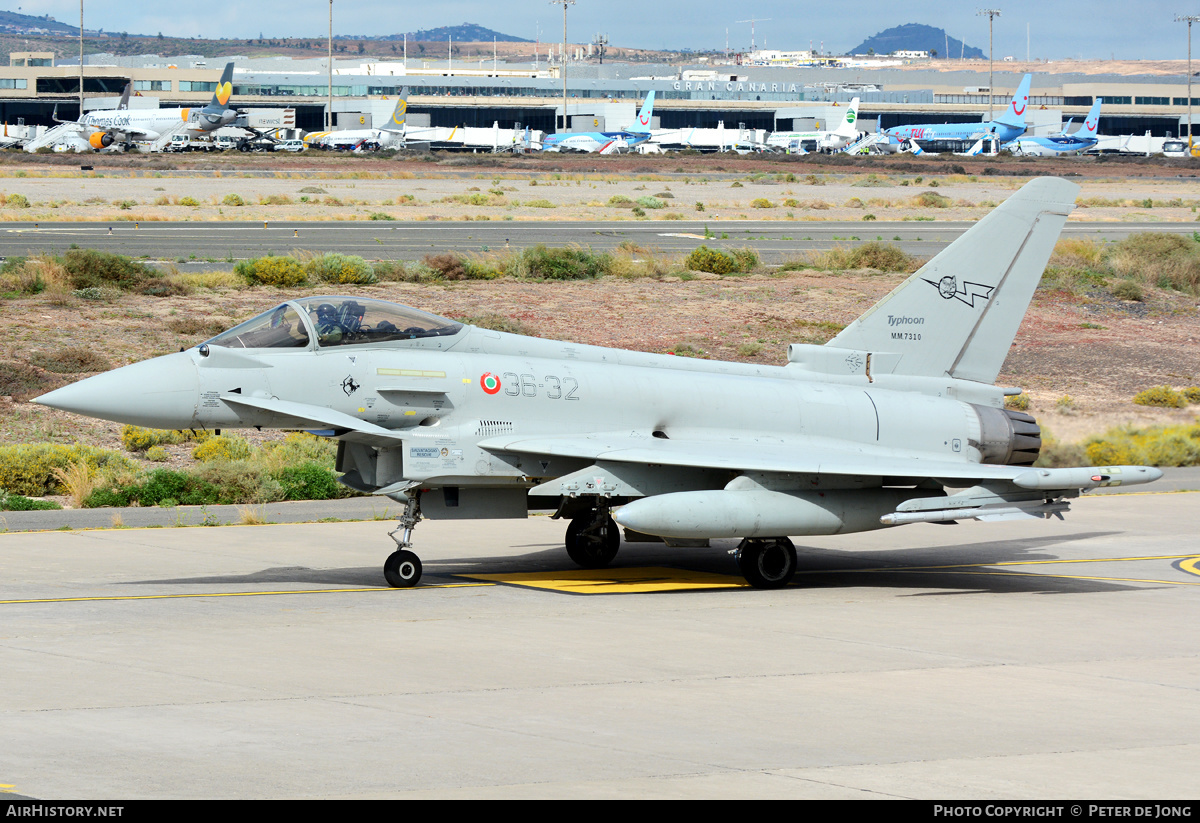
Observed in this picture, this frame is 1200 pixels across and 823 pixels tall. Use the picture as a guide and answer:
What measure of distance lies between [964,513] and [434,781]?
895cm

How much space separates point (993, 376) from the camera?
60.7ft

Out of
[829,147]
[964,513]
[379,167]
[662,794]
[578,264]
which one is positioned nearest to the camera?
[662,794]

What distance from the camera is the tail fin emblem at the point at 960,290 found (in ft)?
59.7

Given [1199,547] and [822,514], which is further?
[1199,547]

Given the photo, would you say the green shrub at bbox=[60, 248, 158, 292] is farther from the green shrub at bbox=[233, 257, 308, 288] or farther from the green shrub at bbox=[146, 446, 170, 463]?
the green shrub at bbox=[146, 446, 170, 463]

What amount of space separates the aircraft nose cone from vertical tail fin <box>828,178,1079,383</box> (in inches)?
323

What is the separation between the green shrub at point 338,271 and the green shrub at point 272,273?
0.52 m

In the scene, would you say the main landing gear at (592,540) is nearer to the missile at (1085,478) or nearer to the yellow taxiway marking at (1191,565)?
the missile at (1085,478)

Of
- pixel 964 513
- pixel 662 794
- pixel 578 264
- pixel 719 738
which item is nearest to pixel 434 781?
pixel 662 794

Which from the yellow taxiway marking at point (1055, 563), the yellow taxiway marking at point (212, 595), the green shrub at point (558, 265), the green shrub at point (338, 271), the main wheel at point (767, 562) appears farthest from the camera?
the green shrub at point (558, 265)

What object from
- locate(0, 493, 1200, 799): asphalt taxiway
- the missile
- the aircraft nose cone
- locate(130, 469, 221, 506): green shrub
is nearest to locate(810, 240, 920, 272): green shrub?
locate(0, 493, 1200, 799): asphalt taxiway

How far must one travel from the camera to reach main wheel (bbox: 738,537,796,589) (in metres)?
16.4

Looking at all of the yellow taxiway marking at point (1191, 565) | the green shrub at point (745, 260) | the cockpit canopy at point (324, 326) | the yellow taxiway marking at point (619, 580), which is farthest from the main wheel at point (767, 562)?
the green shrub at point (745, 260)

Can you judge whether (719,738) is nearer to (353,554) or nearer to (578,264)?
(353,554)
